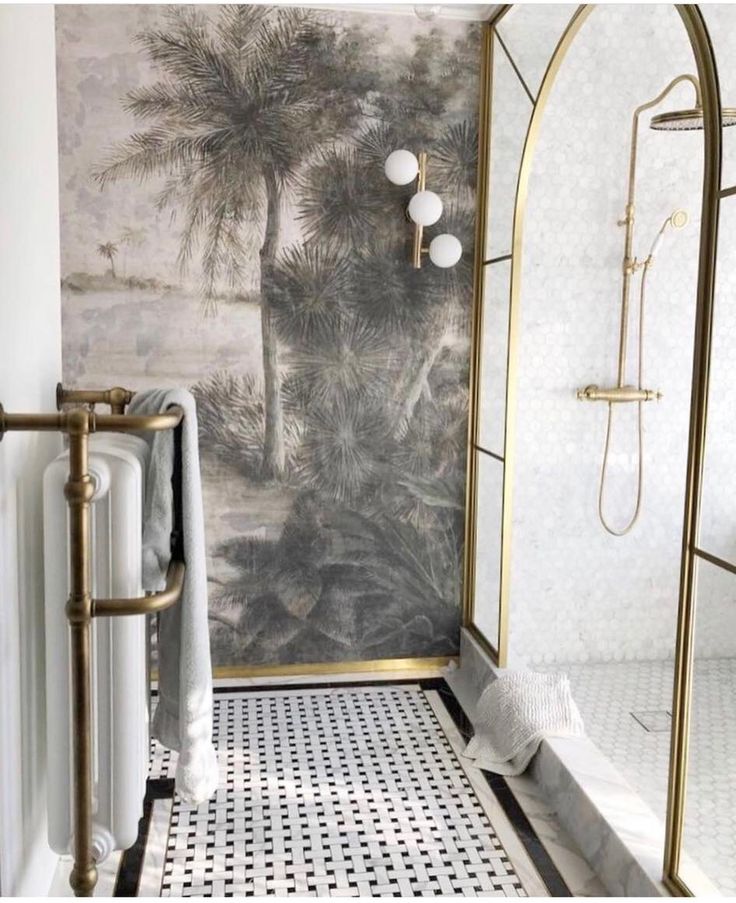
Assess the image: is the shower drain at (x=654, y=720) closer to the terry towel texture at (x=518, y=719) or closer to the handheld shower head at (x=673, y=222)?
the terry towel texture at (x=518, y=719)

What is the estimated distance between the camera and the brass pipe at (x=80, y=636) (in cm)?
146

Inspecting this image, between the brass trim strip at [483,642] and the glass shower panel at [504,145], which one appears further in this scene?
the brass trim strip at [483,642]

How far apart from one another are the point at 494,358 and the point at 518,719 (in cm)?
130

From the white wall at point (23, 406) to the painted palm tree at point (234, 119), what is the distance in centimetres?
118

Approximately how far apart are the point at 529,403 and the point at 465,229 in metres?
0.70

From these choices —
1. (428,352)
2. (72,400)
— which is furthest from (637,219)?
(72,400)

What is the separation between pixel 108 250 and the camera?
10.4ft

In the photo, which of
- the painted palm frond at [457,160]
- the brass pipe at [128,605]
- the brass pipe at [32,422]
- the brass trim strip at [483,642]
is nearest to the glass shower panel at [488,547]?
the brass trim strip at [483,642]

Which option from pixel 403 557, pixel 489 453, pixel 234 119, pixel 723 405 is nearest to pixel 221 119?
pixel 234 119

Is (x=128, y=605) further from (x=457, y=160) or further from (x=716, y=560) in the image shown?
(x=457, y=160)

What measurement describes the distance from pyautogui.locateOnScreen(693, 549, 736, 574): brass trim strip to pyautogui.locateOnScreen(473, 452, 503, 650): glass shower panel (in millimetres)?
1341

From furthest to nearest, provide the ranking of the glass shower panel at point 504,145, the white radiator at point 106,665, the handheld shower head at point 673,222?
the handheld shower head at point 673,222 < the glass shower panel at point 504,145 < the white radiator at point 106,665

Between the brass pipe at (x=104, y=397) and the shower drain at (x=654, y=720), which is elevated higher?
the brass pipe at (x=104, y=397)

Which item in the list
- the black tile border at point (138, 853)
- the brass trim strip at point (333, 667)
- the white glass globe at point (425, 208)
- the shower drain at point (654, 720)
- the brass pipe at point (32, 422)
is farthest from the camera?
the brass trim strip at point (333, 667)
